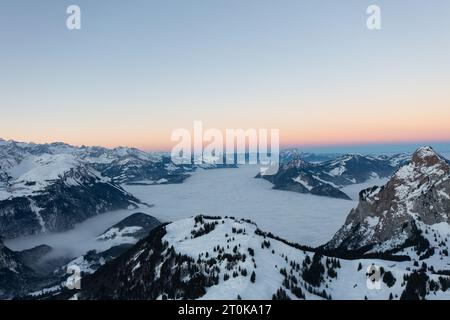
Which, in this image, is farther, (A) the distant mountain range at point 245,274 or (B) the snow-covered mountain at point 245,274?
(A) the distant mountain range at point 245,274

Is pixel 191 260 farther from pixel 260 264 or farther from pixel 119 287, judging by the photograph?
pixel 119 287

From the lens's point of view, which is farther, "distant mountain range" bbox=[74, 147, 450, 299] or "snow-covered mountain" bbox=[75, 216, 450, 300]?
"distant mountain range" bbox=[74, 147, 450, 299]
